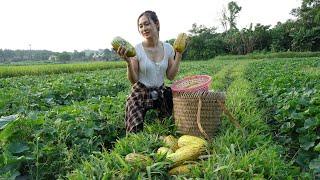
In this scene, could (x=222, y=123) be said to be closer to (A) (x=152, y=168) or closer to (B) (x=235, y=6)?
(A) (x=152, y=168)

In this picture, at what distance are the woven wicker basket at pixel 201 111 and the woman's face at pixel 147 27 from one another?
917 mm

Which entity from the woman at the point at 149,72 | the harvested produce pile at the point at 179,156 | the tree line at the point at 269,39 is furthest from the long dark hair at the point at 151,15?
the tree line at the point at 269,39

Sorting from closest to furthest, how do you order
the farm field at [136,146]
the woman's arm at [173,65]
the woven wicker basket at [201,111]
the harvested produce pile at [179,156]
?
1. the farm field at [136,146]
2. the harvested produce pile at [179,156]
3. the woven wicker basket at [201,111]
4. the woman's arm at [173,65]

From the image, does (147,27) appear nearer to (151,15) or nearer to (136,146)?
(151,15)

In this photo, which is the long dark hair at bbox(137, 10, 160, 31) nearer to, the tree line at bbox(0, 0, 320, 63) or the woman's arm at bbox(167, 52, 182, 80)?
the woman's arm at bbox(167, 52, 182, 80)

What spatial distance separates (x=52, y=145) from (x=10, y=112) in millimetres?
2478

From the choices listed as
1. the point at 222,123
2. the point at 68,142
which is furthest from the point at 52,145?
the point at 222,123

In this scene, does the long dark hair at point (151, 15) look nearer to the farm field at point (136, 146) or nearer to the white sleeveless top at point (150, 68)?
the white sleeveless top at point (150, 68)

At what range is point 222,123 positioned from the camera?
4.54 metres

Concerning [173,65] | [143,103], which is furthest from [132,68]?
[173,65]

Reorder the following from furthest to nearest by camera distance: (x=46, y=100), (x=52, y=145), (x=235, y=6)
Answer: (x=235, y=6) → (x=46, y=100) → (x=52, y=145)

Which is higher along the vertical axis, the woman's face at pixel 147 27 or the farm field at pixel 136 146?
the woman's face at pixel 147 27

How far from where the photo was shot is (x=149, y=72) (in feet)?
15.6

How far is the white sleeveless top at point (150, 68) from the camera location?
15.3ft
